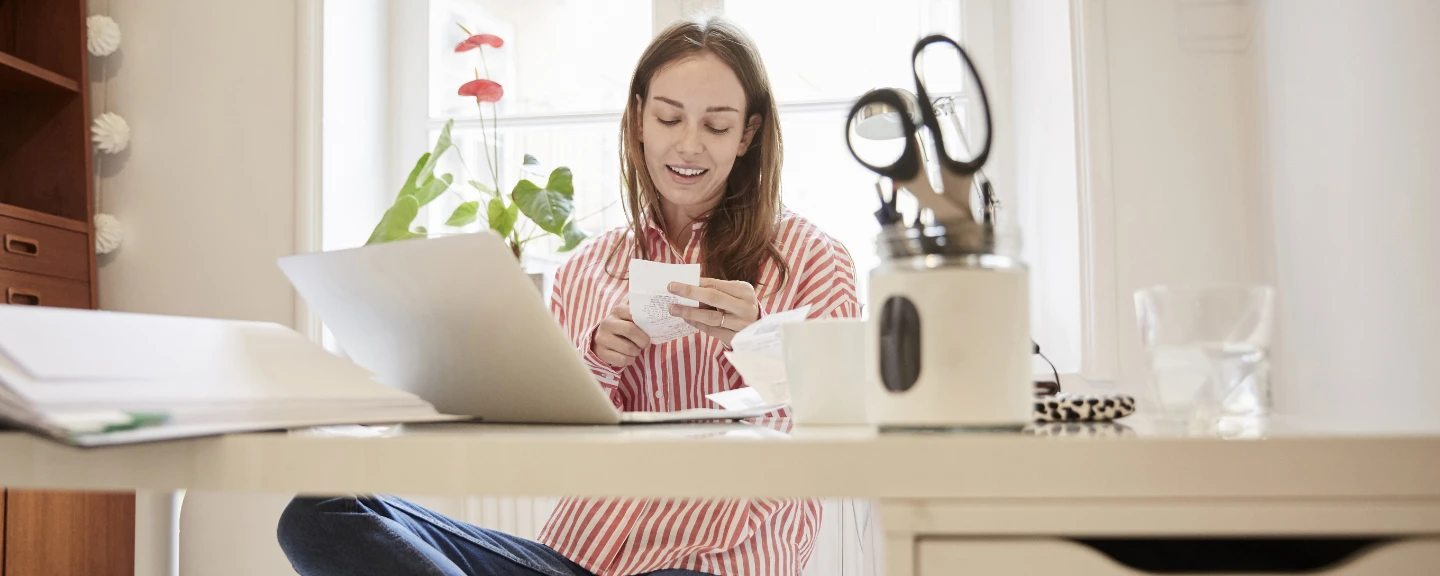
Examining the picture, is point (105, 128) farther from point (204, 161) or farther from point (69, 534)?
point (69, 534)

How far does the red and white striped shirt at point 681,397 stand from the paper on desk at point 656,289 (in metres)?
0.18

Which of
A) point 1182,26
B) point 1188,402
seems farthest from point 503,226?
point 1188,402

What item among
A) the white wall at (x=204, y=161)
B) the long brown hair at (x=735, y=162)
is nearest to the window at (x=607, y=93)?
the white wall at (x=204, y=161)

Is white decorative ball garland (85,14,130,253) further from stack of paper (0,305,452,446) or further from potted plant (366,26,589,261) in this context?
stack of paper (0,305,452,446)

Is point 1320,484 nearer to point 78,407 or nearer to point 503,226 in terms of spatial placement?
point 78,407

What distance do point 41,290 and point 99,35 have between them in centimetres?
65

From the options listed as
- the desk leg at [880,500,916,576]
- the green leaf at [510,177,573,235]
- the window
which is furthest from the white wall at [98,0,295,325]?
the desk leg at [880,500,916,576]

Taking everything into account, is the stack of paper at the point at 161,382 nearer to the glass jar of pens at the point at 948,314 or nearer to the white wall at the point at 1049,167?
the glass jar of pens at the point at 948,314

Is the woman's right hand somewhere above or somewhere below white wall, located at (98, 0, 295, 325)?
below

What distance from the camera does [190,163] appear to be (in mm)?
2426

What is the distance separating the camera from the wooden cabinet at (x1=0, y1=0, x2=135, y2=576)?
201 centimetres

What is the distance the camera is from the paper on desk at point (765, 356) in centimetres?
81

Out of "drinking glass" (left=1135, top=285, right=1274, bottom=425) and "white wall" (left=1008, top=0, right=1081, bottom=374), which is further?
"white wall" (left=1008, top=0, right=1081, bottom=374)

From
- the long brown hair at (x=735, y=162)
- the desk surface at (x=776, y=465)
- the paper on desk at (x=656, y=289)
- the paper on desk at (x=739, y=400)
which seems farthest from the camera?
the long brown hair at (x=735, y=162)
